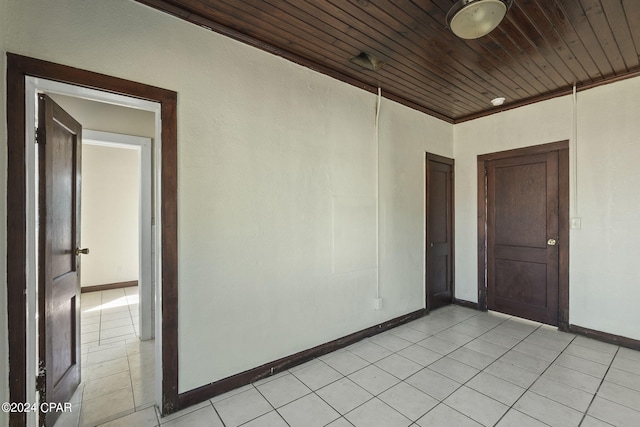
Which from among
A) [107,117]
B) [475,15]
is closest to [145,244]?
[107,117]

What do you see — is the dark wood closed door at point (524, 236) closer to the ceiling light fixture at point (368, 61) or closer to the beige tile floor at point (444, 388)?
the beige tile floor at point (444, 388)

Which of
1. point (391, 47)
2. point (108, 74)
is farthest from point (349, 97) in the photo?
point (108, 74)

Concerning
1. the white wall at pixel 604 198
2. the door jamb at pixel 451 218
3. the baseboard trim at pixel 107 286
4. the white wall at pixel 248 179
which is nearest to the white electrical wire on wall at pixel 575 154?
the white wall at pixel 604 198

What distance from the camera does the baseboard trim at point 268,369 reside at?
2086 millimetres

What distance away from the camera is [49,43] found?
161cm

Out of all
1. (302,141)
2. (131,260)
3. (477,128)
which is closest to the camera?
(302,141)

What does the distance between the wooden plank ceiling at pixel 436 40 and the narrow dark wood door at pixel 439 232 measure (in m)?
1.18

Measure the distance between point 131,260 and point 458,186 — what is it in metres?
6.00

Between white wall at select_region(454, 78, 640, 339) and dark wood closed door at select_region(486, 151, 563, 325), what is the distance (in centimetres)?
21

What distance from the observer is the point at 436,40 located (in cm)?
237

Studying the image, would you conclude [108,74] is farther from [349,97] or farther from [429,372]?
[429,372]

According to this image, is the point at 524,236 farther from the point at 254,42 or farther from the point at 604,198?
the point at 254,42

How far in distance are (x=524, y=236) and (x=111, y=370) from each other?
4.79m

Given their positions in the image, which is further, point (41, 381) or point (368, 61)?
point (368, 61)
